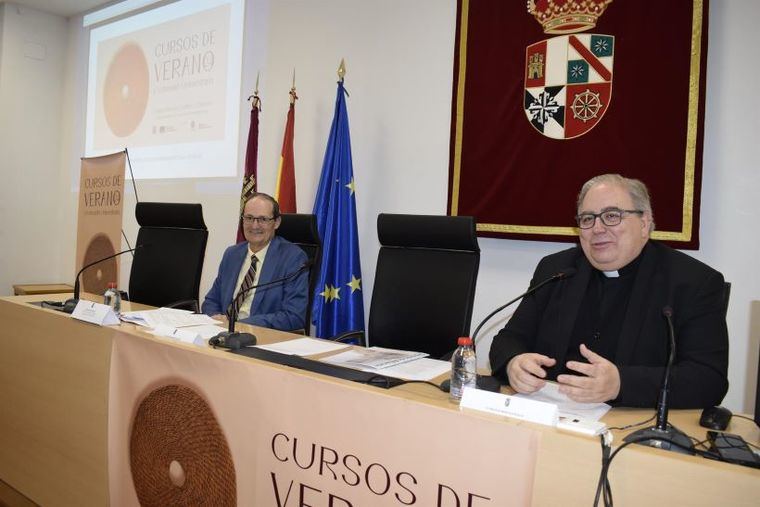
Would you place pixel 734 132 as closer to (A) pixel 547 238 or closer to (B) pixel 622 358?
(A) pixel 547 238

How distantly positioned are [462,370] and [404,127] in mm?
2368

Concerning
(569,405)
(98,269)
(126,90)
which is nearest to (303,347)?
(569,405)

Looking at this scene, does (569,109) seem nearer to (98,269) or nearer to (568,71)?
(568,71)

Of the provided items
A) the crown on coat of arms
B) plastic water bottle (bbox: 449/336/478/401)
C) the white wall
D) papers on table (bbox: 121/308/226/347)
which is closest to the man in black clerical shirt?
plastic water bottle (bbox: 449/336/478/401)

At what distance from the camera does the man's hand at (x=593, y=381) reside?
1242 millimetres

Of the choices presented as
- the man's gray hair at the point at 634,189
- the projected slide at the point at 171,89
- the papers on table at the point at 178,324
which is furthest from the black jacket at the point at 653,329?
the projected slide at the point at 171,89

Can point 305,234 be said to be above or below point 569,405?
above

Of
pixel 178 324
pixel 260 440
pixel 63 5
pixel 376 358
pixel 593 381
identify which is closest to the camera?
pixel 593 381

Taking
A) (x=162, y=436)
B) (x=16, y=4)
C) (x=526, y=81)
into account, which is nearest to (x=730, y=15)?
(x=526, y=81)

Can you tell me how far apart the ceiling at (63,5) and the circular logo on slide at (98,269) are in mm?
2530

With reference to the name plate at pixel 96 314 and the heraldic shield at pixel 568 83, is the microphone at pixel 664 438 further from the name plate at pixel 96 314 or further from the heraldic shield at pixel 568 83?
the heraldic shield at pixel 568 83

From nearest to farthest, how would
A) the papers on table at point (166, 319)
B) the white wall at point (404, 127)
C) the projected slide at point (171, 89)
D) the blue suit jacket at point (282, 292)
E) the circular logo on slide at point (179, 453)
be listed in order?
the circular logo on slide at point (179, 453), the papers on table at point (166, 319), the white wall at point (404, 127), the blue suit jacket at point (282, 292), the projected slide at point (171, 89)

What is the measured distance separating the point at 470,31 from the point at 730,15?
1203mm

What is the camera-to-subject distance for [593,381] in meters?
1.24
